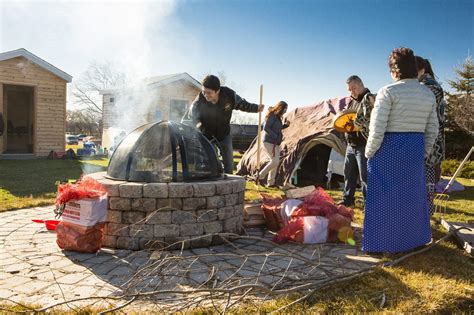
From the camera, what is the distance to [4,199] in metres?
6.53

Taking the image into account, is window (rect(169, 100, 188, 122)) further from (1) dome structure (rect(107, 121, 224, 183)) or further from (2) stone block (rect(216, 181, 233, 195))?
(2) stone block (rect(216, 181, 233, 195))

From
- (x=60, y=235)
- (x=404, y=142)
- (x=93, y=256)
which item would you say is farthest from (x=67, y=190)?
(x=404, y=142)

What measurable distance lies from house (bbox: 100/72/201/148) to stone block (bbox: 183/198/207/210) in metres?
14.1

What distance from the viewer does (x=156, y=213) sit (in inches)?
155

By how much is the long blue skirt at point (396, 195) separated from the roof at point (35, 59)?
15075mm

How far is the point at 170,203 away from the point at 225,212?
701 millimetres

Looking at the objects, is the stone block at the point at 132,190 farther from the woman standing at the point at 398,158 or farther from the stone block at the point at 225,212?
the woman standing at the point at 398,158

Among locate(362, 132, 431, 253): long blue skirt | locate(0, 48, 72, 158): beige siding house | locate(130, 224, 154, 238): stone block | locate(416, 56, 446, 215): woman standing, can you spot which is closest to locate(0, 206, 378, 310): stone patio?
locate(130, 224, 154, 238): stone block

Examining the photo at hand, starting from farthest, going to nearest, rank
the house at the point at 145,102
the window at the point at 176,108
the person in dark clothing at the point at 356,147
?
the window at the point at 176,108, the house at the point at 145,102, the person in dark clothing at the point at 356,147

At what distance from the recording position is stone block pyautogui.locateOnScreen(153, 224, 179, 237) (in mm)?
3965

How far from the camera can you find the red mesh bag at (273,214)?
4906 millimetres

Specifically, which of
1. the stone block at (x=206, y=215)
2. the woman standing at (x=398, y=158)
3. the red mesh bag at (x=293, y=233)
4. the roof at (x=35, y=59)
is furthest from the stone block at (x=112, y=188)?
the roof at (x=35, y=59)

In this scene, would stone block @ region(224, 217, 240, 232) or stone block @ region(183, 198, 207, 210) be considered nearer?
stone block @ region(183, 198, 207, 210)

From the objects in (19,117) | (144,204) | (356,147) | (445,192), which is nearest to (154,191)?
(144,204)
